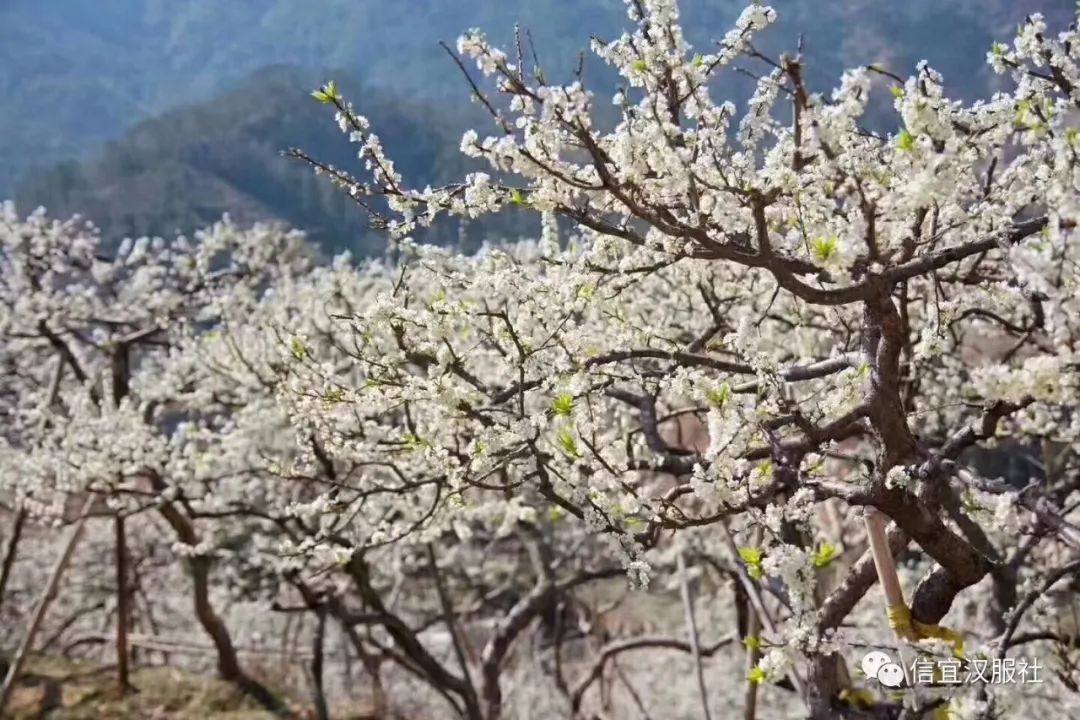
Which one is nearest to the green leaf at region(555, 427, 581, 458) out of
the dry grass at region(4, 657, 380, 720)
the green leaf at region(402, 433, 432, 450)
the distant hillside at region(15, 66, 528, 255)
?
the green leaf at region(402, 433, 432, 450)

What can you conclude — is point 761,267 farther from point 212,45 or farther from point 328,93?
point 212,45

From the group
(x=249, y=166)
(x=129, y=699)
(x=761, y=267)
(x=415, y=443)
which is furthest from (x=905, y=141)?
(x=249, y=166)

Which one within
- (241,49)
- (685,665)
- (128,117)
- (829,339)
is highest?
(241,49)

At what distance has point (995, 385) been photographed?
6.41 ft

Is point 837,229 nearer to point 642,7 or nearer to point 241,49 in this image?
point 642,7

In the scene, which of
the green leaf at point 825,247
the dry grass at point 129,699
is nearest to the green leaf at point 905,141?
the green leaf at point 825,247

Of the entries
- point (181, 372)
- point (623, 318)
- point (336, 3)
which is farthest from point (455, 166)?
point (623, 318)

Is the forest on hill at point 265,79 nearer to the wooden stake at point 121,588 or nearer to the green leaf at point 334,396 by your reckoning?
the wooden stake at point 121,588

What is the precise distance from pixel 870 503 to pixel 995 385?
0.95 metres
